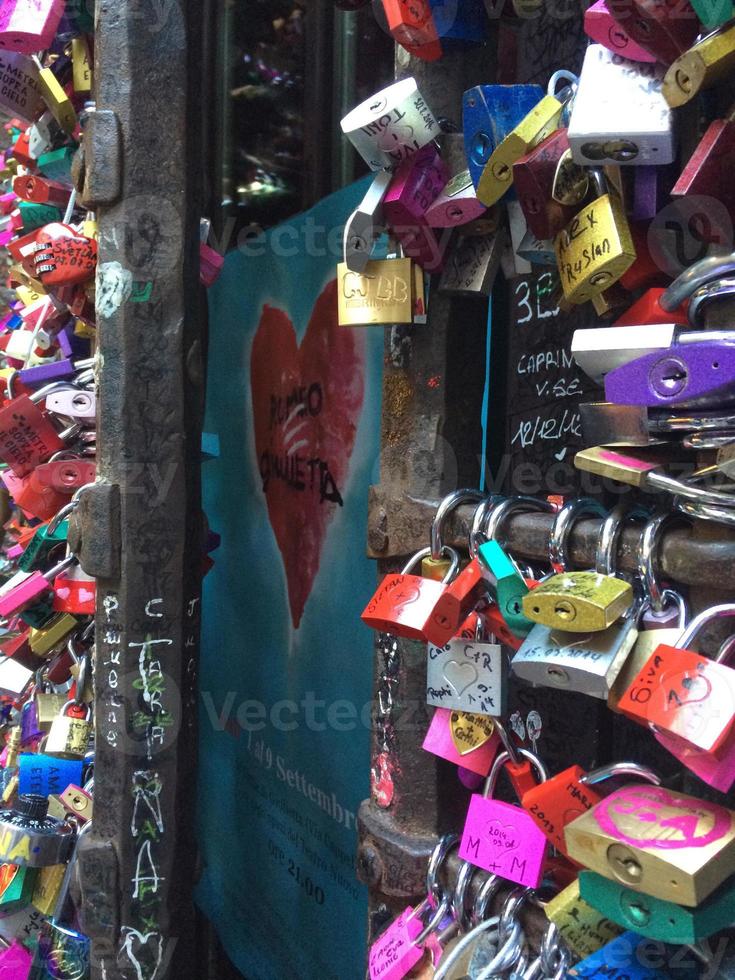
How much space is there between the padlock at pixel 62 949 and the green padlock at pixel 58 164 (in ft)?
3.90

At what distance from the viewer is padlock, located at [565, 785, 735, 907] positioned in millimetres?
590

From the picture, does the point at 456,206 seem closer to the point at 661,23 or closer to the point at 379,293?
the point at 379,293

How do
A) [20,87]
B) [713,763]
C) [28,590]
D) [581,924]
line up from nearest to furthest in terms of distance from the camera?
1. [713,763]
2. [581,924]
3. [28,590]
4. [20,87]

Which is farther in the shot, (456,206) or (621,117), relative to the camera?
(456,206)

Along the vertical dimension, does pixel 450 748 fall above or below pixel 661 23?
below

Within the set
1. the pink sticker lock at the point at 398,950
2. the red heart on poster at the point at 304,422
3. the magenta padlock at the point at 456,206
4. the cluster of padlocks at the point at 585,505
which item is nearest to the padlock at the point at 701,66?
the cluster of padlocks at the point at 585,505

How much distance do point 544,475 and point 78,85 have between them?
3.74ft

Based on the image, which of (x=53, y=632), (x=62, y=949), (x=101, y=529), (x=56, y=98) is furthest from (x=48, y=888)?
(x=56, y=98)

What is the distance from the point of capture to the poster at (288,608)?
5.22ft

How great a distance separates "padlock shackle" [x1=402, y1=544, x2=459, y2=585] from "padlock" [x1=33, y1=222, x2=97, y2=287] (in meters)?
0.95

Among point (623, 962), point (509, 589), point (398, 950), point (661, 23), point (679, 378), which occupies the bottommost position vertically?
point (398, 950)

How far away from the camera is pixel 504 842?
2.68 feet

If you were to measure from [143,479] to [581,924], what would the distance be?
836 millimetres

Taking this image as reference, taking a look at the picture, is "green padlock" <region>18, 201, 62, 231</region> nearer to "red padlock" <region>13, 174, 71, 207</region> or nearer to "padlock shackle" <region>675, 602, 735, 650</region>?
"red padlock" <region>13, 174, 71, 207</region>
